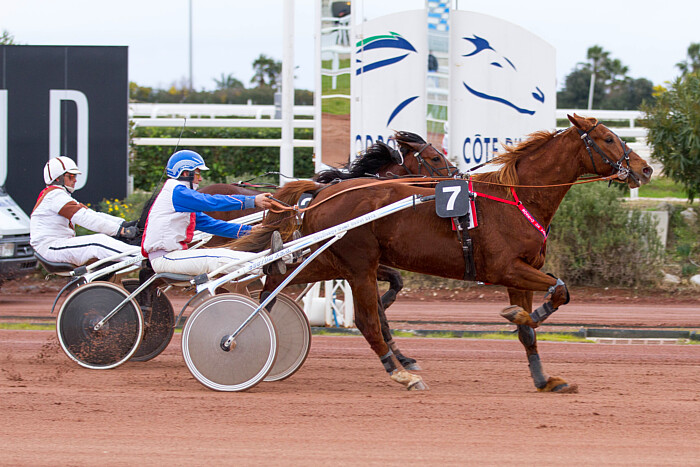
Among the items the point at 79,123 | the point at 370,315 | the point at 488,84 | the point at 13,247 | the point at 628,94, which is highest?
the point at 628,94

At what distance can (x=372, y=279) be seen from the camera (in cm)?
621

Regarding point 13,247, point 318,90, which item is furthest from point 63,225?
point 13,247

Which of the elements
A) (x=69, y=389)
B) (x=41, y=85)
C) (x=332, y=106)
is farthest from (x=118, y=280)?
(x=41, y=85)

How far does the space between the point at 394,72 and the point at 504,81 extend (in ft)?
5.89

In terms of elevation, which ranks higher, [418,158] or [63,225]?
[418,158]

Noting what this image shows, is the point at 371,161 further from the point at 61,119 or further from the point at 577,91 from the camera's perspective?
the point at 577,91

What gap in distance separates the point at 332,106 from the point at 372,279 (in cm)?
441

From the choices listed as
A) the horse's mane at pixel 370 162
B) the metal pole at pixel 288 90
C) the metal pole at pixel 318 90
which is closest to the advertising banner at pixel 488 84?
the metal pole at pixel 318 90

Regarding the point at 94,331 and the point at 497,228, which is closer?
the point at 497,228

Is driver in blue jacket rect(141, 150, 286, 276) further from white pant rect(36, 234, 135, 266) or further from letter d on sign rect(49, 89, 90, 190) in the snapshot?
letter d on sign rect(49, 89, 90, 190)

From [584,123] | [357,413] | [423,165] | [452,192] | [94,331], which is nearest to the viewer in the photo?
[357,413]

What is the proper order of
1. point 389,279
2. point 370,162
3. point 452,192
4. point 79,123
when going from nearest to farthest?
point 452,192, point 389,279, point 370,162, point 79,123

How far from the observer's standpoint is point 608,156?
19.7ft

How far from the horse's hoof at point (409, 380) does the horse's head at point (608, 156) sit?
6.48 ft
